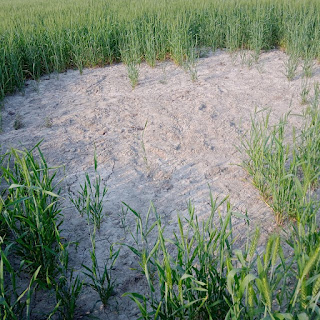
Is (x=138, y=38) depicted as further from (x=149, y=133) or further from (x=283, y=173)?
(x=283, y=173)

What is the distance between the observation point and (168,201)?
2184mm

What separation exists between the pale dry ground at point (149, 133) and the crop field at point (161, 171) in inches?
0.5

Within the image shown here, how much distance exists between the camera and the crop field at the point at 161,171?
4.32 ft

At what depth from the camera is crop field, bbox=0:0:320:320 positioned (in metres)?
1.32

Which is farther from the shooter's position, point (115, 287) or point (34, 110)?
point (34, 110)

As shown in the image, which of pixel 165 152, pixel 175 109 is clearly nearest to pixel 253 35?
pixel 175 109

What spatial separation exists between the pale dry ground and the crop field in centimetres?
1

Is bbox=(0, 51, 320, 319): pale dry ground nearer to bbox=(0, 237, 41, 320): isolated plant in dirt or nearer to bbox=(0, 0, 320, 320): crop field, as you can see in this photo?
bbox=(0, 0, 320, 320): crop field

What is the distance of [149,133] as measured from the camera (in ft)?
9.61

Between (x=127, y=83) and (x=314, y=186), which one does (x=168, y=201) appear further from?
(x=127, y=83)

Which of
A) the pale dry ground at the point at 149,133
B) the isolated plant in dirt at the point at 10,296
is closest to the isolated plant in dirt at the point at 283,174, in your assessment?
the pale dry ground at the point at 149,133

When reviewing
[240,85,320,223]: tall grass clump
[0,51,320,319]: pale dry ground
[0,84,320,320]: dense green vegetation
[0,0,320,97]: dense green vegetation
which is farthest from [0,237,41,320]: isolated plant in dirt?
[0,0,320,97]: dense green vegetation

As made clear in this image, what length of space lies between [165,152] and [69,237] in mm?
1036

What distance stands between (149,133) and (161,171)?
21.9 inches
